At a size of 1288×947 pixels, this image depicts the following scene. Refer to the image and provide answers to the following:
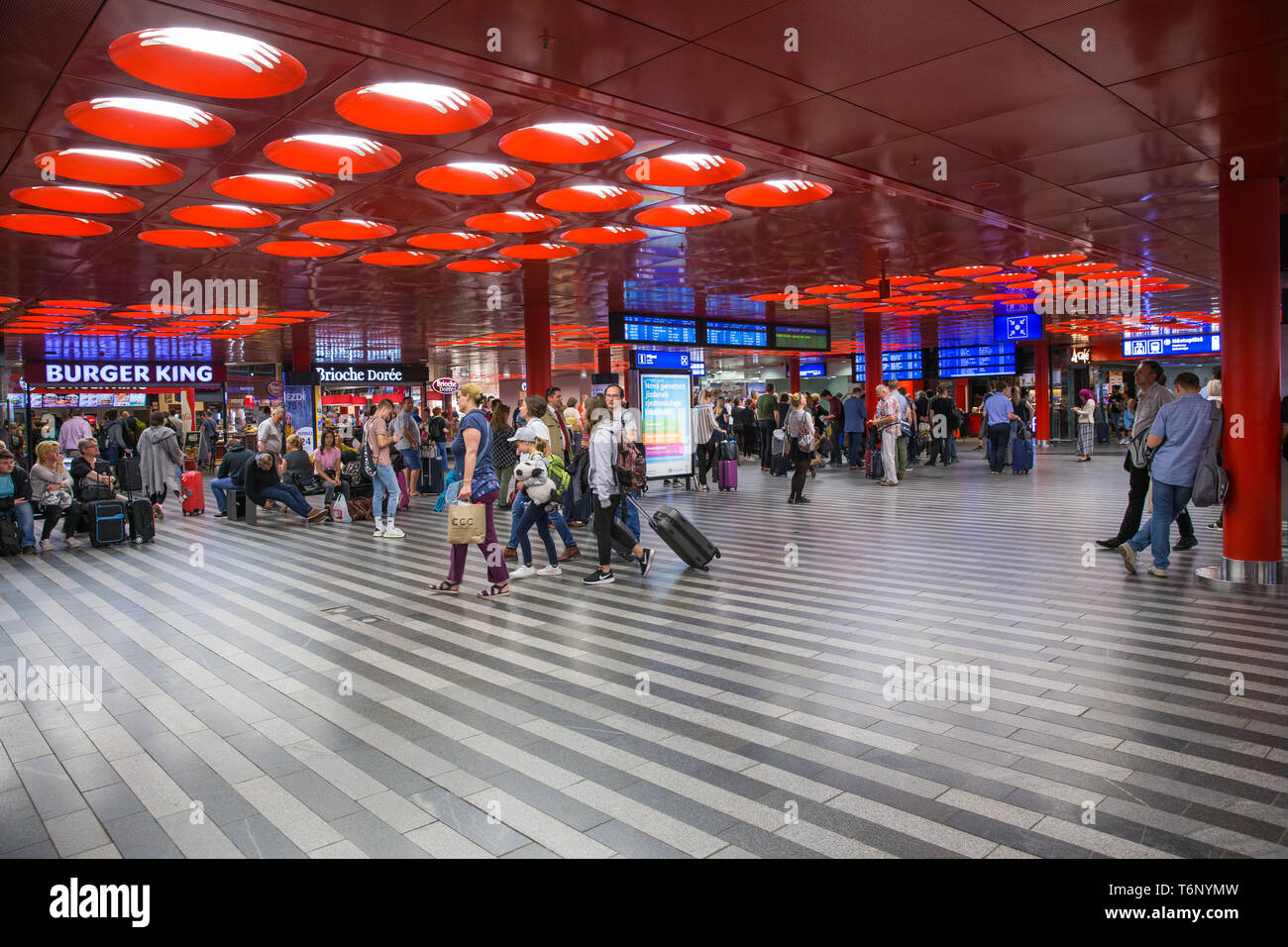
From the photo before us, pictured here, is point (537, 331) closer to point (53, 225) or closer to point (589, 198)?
point (589, 198)

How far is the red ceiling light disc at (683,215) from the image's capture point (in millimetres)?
10227

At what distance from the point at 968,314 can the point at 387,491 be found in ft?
58.2

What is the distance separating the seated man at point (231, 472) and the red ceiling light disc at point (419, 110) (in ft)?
30.2

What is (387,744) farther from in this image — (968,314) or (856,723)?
(968,314)

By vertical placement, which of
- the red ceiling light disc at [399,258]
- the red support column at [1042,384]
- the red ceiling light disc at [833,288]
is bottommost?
the red support column at [1042,384]

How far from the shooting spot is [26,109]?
5.86 metres

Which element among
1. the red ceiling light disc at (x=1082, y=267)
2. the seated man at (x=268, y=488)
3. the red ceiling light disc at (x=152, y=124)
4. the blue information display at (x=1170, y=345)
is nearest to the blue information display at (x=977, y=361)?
the red ceiling light disc at (x=1082, y=267)

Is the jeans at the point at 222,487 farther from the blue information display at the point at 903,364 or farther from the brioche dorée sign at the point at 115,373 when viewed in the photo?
the blue information display at the point at 903,364

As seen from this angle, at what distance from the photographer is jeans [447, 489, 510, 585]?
7.82 m

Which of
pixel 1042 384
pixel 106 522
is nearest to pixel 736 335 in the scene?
pixel 106 522

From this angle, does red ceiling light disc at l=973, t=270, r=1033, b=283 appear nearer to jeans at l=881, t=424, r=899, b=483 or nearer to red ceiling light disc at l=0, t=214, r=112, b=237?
jeans at l=881, t=424, r=899, b=483

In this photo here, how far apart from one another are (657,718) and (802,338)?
60.6ft

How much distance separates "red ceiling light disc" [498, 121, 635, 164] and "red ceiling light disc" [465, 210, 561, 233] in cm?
226
